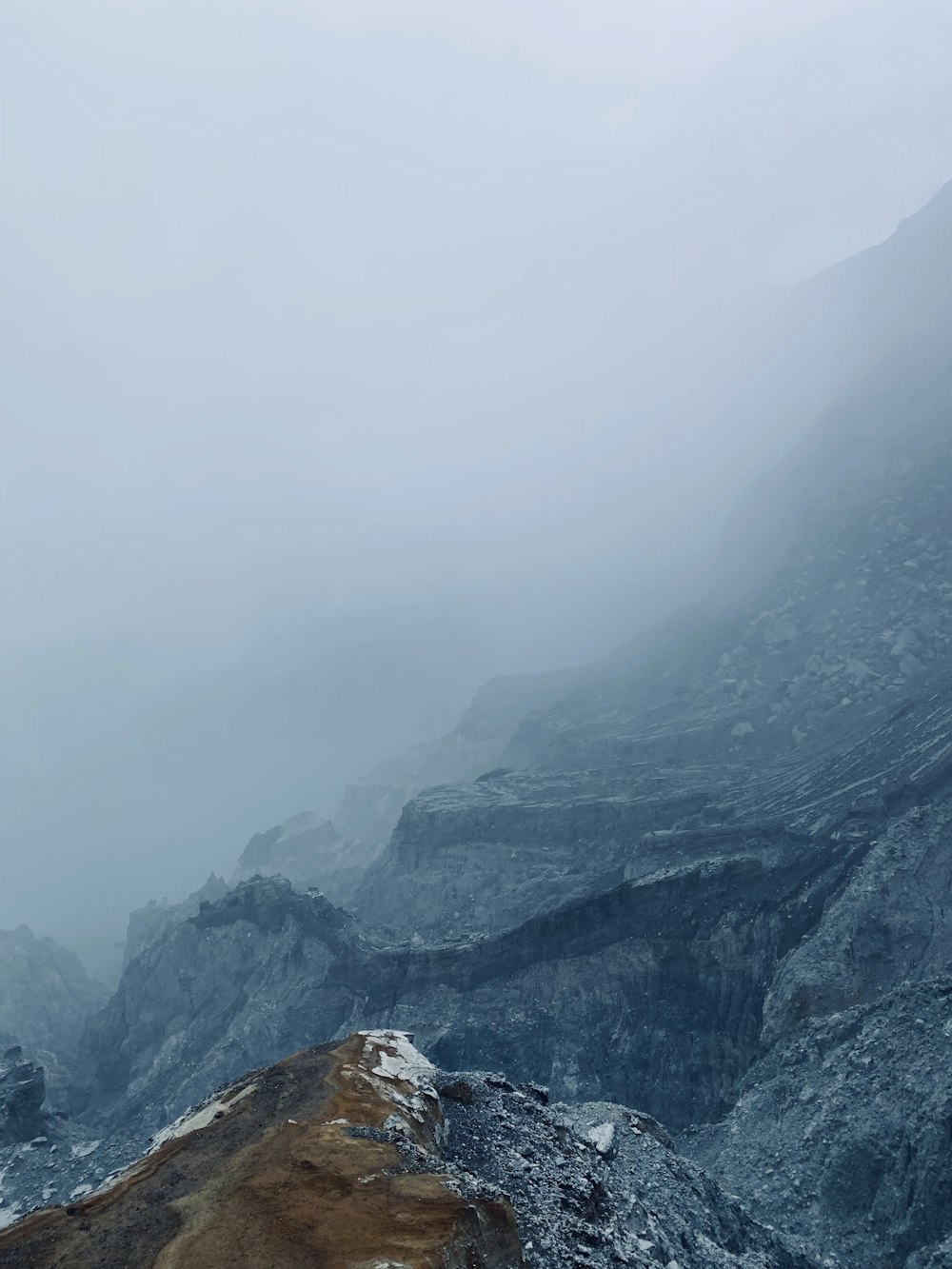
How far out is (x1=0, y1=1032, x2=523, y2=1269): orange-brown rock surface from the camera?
20938mm

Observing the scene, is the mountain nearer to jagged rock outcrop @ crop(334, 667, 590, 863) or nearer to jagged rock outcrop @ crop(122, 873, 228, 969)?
jagged rock outcrop @ crop(122, 873, 228, 969)

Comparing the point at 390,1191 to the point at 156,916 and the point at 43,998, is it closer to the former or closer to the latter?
the point at 43,998

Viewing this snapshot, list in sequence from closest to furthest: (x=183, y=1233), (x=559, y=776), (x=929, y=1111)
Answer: (x=183, y=1233) → (x=929, y=1111) → (x=559, y=776)

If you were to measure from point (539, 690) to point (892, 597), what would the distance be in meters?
89.5

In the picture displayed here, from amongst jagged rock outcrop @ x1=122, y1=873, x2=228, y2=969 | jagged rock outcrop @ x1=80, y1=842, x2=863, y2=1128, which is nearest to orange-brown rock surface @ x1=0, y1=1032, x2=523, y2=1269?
jagged rock outcrop @ x1=80, y1=842, x2=863, y2=1128

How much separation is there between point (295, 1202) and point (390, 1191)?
2.80 m

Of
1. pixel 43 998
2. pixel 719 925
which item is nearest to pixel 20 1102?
pixel 719 925

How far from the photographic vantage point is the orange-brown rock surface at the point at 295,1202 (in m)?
20.9

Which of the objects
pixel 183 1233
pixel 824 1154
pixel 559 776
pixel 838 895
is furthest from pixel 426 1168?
pixel 559 776

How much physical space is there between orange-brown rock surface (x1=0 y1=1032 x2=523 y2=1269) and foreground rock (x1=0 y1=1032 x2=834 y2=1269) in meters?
0.06

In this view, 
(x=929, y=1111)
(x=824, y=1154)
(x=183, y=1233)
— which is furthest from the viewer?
(x=824, y=1154)

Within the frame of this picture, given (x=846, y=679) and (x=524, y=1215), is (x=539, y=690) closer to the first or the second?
(x=846, y=679)

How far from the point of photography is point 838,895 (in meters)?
61.2

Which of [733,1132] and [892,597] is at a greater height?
[892,597]
